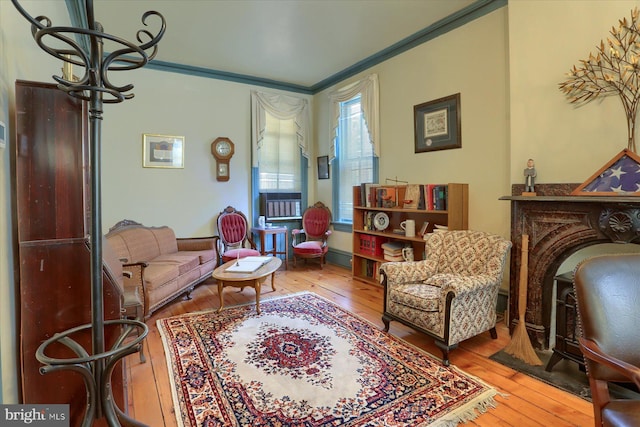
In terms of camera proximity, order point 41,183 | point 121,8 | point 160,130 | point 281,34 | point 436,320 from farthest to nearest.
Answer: point 160,130
point 281,34
point 121,8
point 436,320
point 41,183

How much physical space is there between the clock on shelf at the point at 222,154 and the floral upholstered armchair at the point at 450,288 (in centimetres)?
345

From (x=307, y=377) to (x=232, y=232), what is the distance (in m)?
3.42

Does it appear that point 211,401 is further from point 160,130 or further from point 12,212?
point 160,130

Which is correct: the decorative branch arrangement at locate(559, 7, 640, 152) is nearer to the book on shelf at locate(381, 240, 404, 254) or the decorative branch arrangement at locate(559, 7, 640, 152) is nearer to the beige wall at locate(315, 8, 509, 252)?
the beige wall at locate(315, 8, 509, 252)

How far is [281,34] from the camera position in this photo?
13.2 feet

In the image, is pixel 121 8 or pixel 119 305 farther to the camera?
pixel 121 8

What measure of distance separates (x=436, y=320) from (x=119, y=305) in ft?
7.09

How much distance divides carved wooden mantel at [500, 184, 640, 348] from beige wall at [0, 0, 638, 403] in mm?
315

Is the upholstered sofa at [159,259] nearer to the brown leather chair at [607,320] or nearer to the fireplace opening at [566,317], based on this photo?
the brown leather chair at [607,320]

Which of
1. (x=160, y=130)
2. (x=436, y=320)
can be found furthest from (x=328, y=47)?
(x=436, y=320)

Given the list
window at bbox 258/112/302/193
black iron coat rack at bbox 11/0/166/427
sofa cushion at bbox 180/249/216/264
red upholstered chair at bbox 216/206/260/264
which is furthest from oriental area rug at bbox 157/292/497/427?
window at bbox 258/112/302/193

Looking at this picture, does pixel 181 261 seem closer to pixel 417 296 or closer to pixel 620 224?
pixel 417 296

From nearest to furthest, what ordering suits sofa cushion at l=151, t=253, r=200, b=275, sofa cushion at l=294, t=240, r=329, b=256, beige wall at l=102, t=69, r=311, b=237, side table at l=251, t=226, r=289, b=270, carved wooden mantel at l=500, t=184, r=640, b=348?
1. carved wooden mantel at l=500, t=184, r=640, b=348
2. sofa cushion at l=151, t=253, r=200, b=275
3. beige wall at l=102, t=69, r=311, b=237
4. sofa cushion at l=294, t=240, r=329, b=256
5. side table at l=251, t=226, r=289, b=270

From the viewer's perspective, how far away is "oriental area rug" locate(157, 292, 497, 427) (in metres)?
1.89
